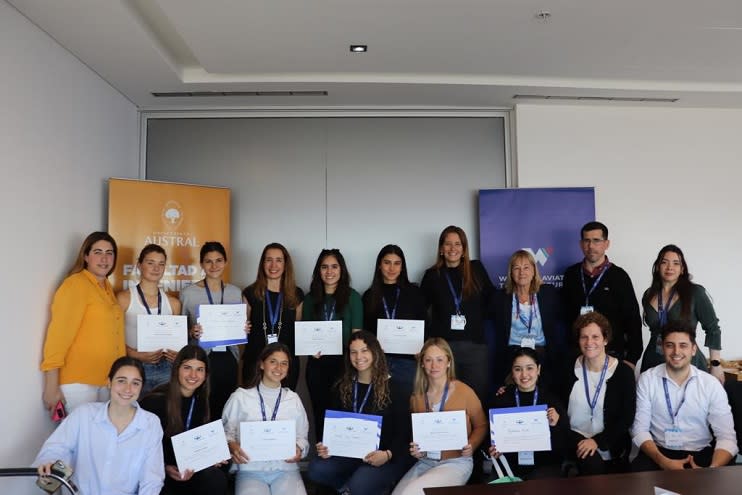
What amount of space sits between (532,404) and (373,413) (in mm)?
943

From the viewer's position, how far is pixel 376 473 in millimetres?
3166

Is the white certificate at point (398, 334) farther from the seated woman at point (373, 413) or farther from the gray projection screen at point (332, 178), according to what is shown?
the gray projection screen at point (332, 178)

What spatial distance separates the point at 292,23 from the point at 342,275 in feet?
5.75

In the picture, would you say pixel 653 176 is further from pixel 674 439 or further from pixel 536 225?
pixel 674 439

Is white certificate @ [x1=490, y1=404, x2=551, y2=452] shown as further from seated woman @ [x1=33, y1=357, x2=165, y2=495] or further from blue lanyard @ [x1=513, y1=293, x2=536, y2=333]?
seated woman @ [x1=33, y1=357, x2=165, y2=495]

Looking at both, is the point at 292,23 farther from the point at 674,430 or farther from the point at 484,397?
the point at 674,430

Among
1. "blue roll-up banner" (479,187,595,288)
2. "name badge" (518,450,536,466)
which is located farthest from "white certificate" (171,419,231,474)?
"blue roll-up banner" (479,187,595,288)

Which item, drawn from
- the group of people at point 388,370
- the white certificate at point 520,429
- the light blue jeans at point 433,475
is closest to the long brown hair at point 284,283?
the group of people at point 388,370

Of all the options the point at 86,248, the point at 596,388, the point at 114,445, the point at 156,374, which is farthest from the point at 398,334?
the point at 86,248

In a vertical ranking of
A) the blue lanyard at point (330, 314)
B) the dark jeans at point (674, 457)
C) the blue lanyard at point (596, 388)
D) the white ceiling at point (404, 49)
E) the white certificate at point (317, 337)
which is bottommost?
the dark jeans at point (674, 457)

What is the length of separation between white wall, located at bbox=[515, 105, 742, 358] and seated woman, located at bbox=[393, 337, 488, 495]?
2.34 metres

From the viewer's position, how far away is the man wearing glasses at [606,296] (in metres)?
3.95

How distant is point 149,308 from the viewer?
3.70 metres

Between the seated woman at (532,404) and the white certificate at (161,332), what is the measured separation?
2.03 meters
